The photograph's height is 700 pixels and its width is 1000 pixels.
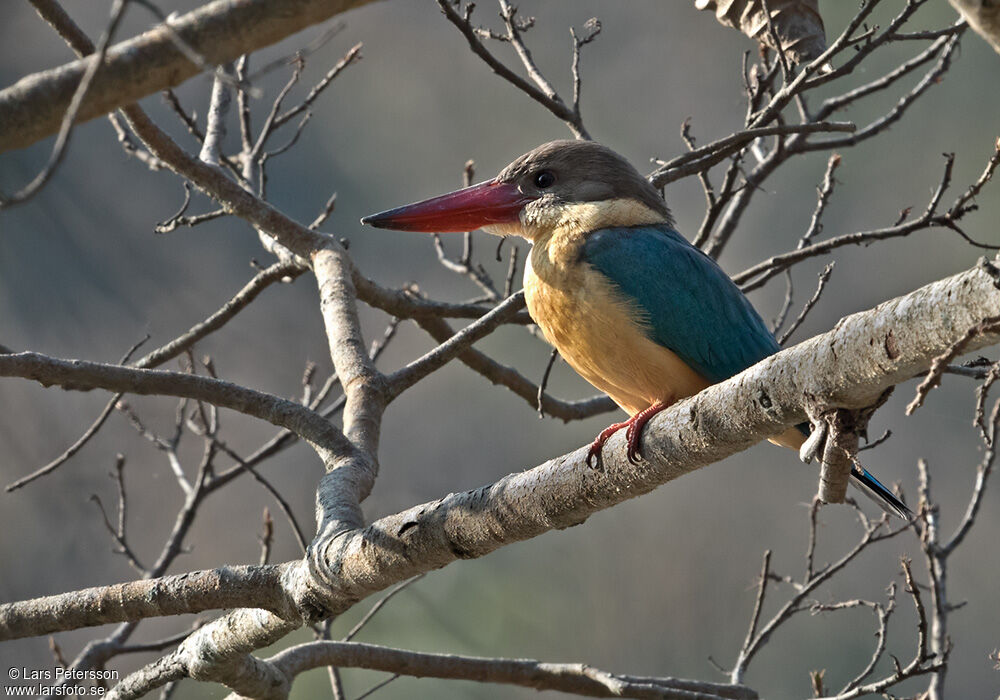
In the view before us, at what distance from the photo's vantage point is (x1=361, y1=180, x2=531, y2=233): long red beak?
350cm

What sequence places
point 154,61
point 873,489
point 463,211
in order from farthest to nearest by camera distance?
point 463,211 < point 873,489 < point 154,61

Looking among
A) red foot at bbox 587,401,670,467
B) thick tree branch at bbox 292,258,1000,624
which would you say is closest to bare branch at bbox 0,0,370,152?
thick tree branch at bbox 292,258,1000,624

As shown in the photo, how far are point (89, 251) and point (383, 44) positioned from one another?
4.16 m

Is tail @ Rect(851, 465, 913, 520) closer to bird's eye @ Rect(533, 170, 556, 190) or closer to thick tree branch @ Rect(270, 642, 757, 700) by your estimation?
thick tree branch @ Rect(270, 642, 757, 700)

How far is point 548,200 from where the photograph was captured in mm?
3436

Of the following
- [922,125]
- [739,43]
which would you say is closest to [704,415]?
[922,125]

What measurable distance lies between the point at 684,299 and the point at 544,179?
738 mm

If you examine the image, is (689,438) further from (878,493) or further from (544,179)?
(544,179)

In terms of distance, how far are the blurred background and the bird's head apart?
4.68 meters

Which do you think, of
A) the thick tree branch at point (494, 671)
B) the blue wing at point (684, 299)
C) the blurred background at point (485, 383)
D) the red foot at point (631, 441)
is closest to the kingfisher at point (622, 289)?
the blue wing at point (684, 299)

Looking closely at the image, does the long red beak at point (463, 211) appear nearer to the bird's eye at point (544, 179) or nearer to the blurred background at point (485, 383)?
the bird's eye at point (544, 179)

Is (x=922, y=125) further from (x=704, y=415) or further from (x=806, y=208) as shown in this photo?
(x=704, y=415)

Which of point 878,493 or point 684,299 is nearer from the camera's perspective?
point 878,493

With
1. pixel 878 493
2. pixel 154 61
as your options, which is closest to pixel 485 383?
pixel 878 493
